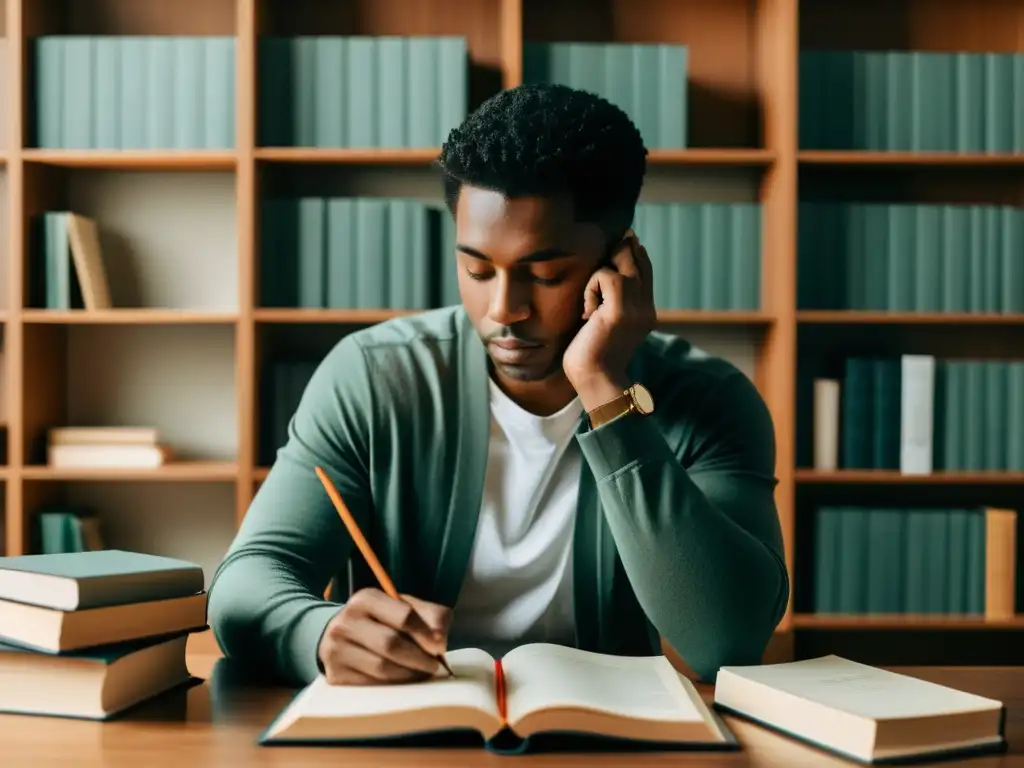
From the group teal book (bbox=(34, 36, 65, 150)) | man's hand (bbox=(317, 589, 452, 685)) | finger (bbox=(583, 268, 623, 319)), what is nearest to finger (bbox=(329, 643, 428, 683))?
man's hand (bbox=(317, 589, 452, 685))

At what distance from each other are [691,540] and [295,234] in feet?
5.69

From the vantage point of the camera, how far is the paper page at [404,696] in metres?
0.79

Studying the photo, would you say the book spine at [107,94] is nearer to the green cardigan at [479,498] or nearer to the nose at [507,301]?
the green cardigan at [479,498]

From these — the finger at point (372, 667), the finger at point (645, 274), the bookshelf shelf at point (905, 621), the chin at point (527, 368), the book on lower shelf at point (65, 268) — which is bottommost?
the bookshelf shelf at point (905, 621)

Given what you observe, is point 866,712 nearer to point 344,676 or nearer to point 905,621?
point 344,676

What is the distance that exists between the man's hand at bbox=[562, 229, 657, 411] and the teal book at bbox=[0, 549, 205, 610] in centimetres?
46

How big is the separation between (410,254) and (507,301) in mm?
1452

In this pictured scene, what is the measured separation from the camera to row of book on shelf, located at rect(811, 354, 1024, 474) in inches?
101

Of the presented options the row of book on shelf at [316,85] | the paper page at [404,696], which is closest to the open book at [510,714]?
the paper page at [404,696]

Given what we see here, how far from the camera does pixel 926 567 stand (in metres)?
2.59

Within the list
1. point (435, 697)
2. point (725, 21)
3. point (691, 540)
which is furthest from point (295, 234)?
point (435, 697)

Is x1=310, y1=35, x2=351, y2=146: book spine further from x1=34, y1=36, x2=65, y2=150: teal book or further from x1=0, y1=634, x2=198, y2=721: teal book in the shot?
x1=0, y1=634, x2=198, y2=721: teal book

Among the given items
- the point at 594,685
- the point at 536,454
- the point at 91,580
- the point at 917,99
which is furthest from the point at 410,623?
the point at 917,99

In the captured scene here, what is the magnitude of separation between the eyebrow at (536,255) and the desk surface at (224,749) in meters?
0.51
